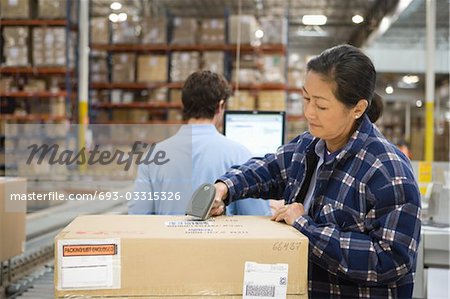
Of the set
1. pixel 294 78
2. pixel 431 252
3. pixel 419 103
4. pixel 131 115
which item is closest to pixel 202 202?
pixel 431 252

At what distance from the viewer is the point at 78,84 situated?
10.4 meters

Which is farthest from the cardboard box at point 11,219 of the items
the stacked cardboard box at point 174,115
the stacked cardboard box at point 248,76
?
the stacked cardboard box at point 174,115

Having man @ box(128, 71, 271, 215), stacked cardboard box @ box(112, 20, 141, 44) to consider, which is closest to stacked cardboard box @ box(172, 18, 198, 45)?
stacked cardboard box @ box(112, 20, 141, 44)

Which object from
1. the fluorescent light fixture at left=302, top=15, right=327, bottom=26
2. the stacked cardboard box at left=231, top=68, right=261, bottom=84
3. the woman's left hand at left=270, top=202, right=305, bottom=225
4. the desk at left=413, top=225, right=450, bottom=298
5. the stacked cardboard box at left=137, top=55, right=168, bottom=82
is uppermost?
the fluorescent light fixture at left=302, top=15, right=327, bottom=26

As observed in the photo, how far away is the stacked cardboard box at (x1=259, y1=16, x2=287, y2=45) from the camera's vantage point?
9.70m

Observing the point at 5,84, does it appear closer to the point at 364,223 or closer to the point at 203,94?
the point at 203,94

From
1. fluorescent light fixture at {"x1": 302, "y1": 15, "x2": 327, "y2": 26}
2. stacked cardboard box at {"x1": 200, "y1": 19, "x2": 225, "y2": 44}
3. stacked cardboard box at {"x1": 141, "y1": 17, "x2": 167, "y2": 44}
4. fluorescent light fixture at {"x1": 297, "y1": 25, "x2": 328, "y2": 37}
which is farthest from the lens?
fluorescent light fixture at {"x1": 297, "y1": 25, "x2": 328, "y2": 37}

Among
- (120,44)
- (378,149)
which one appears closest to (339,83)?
(378,149)

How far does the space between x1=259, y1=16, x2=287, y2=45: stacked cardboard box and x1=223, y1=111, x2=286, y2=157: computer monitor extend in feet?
20.5

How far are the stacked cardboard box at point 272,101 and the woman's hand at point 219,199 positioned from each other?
7599 mm

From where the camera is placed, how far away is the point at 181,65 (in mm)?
10195

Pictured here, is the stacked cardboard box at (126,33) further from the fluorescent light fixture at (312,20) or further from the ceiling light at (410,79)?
the ceiling light at (410,79)

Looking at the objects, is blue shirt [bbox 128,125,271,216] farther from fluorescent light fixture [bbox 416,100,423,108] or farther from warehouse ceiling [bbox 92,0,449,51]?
fluorescent light fixture [bbox 416,100,423,108]

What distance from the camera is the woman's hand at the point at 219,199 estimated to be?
70.7 inches
